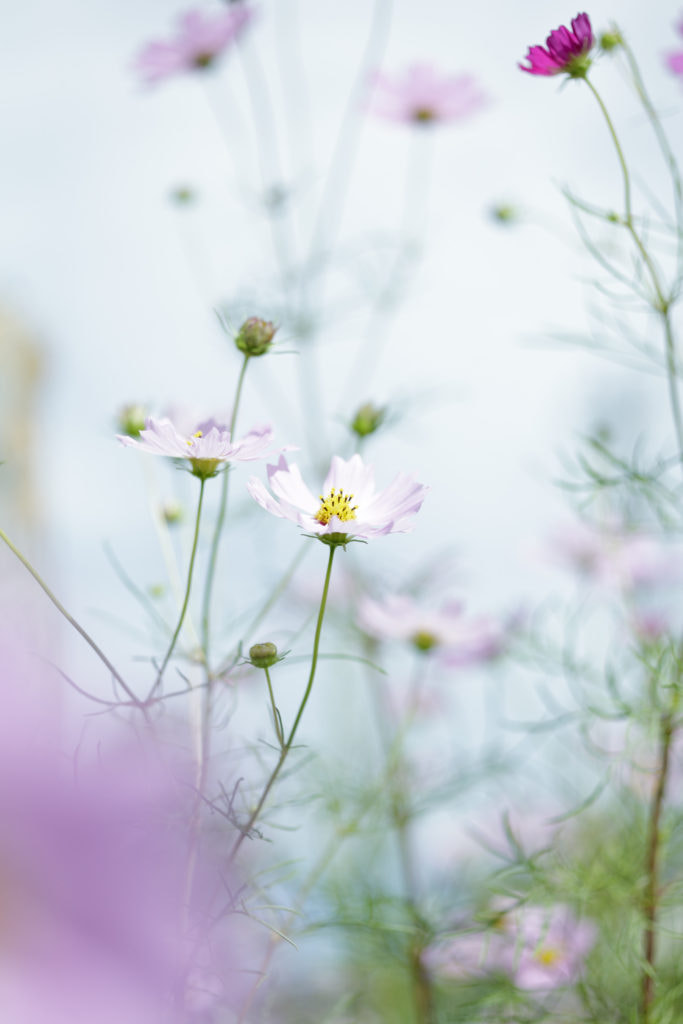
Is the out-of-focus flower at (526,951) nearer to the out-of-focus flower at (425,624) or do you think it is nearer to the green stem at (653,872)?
the green stem at (653,872)

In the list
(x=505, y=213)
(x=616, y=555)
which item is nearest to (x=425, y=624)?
(x=616, y=555)

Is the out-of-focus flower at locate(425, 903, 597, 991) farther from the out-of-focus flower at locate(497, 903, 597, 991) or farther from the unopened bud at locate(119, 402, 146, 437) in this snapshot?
the unopened bud at locate(119, 402, 146, 437)

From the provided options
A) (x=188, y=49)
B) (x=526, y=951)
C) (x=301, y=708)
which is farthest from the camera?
(x=188, y=49)

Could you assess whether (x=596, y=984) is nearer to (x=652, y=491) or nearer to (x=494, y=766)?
(x=494, y=766)

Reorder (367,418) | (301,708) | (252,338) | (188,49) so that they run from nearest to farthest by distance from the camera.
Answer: (301,708) < (252,338) < (367,418) < (188,49)

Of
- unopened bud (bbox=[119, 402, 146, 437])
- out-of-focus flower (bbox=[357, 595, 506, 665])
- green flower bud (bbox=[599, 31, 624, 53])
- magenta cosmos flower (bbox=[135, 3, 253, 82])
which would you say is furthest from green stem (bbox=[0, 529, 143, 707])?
magenta cosmos flower (bbox=[135, 3, 253, 82])

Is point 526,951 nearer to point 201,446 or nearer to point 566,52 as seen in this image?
point 201,446

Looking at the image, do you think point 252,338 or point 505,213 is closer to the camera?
point 252,338

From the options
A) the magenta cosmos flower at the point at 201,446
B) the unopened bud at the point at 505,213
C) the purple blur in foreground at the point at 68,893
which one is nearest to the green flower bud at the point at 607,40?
the unopened bud at the point at 505,213
